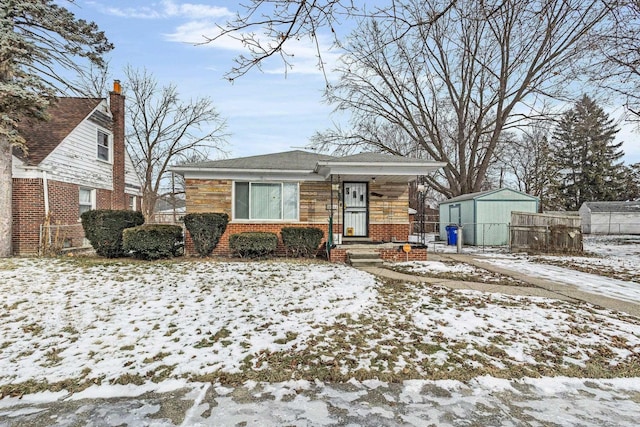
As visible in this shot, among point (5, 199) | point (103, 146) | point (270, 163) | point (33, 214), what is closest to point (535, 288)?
point (270, 163)

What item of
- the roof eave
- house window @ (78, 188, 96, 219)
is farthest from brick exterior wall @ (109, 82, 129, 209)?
the roof eave

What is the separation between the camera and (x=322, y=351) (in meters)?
3.85

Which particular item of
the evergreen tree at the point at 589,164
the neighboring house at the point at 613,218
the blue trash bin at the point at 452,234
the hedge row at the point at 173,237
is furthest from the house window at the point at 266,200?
the evergreen tree at the point at 589,164

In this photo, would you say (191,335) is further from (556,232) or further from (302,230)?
(556,232)

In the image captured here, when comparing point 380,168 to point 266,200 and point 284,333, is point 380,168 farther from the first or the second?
point 284,333

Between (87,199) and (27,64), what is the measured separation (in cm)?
540

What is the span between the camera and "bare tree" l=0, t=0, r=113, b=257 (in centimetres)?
937

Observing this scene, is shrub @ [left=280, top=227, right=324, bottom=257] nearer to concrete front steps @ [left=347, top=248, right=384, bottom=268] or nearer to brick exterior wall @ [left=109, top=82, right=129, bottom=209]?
concrete front steps @ [left=347, top=248, right=384, bottom=268]

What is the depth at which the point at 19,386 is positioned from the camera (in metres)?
3.14

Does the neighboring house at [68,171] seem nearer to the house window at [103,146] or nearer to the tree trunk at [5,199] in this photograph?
the house window at [103,146]

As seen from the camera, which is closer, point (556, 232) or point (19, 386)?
point (19, 386)

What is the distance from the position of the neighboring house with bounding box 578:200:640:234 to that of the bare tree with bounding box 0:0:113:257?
124ft

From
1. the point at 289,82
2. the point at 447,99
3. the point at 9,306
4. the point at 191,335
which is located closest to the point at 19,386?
the point at 191,335

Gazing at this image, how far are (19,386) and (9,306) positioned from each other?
2903mm
